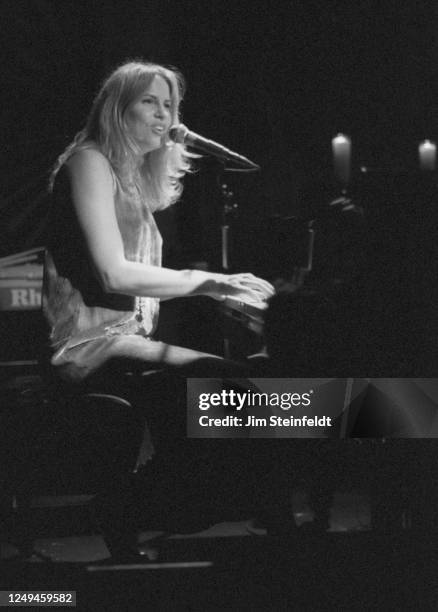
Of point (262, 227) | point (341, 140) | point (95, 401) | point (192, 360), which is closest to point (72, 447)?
point (95, 401)

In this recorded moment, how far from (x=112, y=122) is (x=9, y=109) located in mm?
367

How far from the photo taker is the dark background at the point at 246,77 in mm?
2598

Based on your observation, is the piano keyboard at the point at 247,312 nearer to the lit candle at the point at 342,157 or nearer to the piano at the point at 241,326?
the piano at the point at 241,326

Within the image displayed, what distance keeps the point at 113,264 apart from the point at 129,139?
453 millimetres

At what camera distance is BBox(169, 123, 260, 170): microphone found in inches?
103

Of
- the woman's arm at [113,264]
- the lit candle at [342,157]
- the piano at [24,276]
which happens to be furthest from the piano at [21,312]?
the lit candle at [342,157]

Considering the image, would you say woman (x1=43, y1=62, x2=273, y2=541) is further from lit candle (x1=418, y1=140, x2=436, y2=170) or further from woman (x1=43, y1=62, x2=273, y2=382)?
lit candle (x1=418, y1=140, x2=436, y2=170)

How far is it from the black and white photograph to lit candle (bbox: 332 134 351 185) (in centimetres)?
1

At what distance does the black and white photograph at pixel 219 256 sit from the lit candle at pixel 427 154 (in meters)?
0.01

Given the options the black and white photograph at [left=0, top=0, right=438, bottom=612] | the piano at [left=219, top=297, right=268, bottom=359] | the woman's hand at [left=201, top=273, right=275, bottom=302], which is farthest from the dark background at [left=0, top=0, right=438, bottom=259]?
the piano at [left=219, top=297, right=268, bottom=359]

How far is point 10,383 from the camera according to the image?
2.65 meters

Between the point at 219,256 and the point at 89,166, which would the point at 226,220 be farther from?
the point at 89,166

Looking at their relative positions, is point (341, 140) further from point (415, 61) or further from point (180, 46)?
point (180, 46)

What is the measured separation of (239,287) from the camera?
2602 mm
